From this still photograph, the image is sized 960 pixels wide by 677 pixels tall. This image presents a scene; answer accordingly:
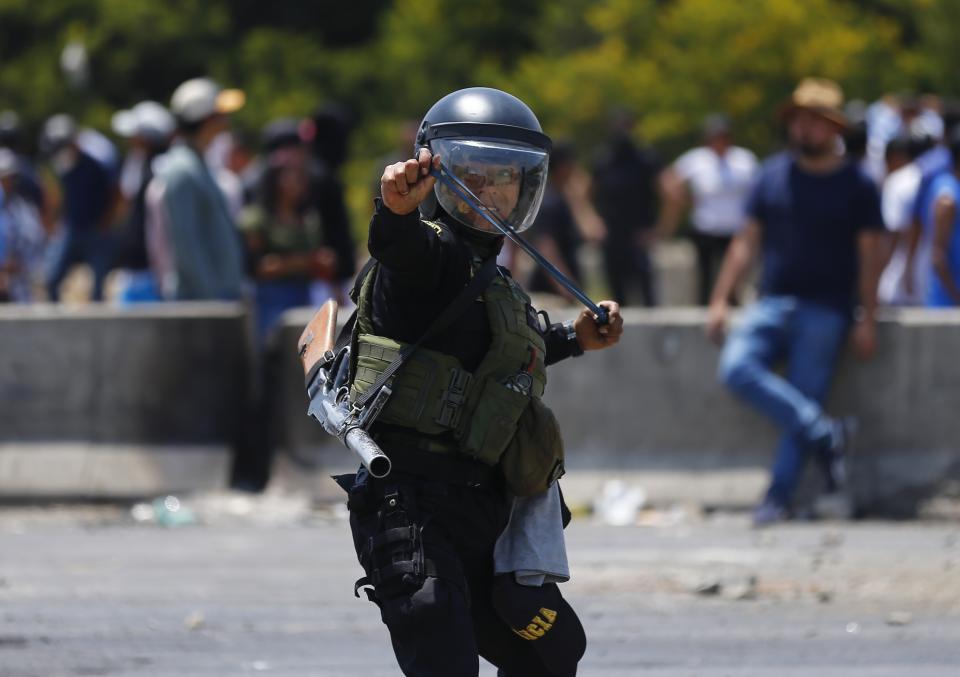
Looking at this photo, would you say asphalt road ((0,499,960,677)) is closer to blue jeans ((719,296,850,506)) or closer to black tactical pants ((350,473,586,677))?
blue jeans ((719,296,850,506))

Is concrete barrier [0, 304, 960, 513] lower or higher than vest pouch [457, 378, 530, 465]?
lower

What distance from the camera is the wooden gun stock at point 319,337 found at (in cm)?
462

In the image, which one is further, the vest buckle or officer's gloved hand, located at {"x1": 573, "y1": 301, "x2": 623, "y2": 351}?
officer's gloved hand, located at {"x1": 573, "y1": 301, "x2": 623, "y2": 351}

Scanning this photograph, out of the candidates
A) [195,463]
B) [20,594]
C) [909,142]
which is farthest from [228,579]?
[909,142]

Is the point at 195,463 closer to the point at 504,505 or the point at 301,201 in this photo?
the point at 301,201

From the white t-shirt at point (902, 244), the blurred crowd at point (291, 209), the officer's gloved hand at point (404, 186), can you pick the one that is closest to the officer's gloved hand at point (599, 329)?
the officer's gloved hand at point (404, 186)

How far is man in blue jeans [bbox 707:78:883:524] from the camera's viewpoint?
9008 mm

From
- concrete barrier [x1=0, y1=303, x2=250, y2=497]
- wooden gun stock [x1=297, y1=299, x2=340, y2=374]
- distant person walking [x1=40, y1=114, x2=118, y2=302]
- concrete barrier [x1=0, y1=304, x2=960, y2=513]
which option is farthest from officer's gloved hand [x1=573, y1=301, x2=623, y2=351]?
distant person walking [x1=40, y1=114, x2=118, y2=302]

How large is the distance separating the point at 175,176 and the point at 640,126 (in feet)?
67.5

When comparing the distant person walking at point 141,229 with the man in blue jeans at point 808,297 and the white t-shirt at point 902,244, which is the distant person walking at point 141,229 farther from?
the white t-shirt at point 902,244

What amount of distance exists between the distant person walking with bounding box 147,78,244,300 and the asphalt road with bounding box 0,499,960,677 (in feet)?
4.71

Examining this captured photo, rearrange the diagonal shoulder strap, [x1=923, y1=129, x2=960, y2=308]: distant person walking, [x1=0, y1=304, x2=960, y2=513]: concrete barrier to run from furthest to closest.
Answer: [x1=923, y1=129, x2=960, y2=308]: distant person walking < [x1=0, y1=304, x2=960, y2=513]: concrete barrier < the diagonal shoulder strap

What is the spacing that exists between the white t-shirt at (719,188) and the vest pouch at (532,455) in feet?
37.0

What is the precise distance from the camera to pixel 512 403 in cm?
436
